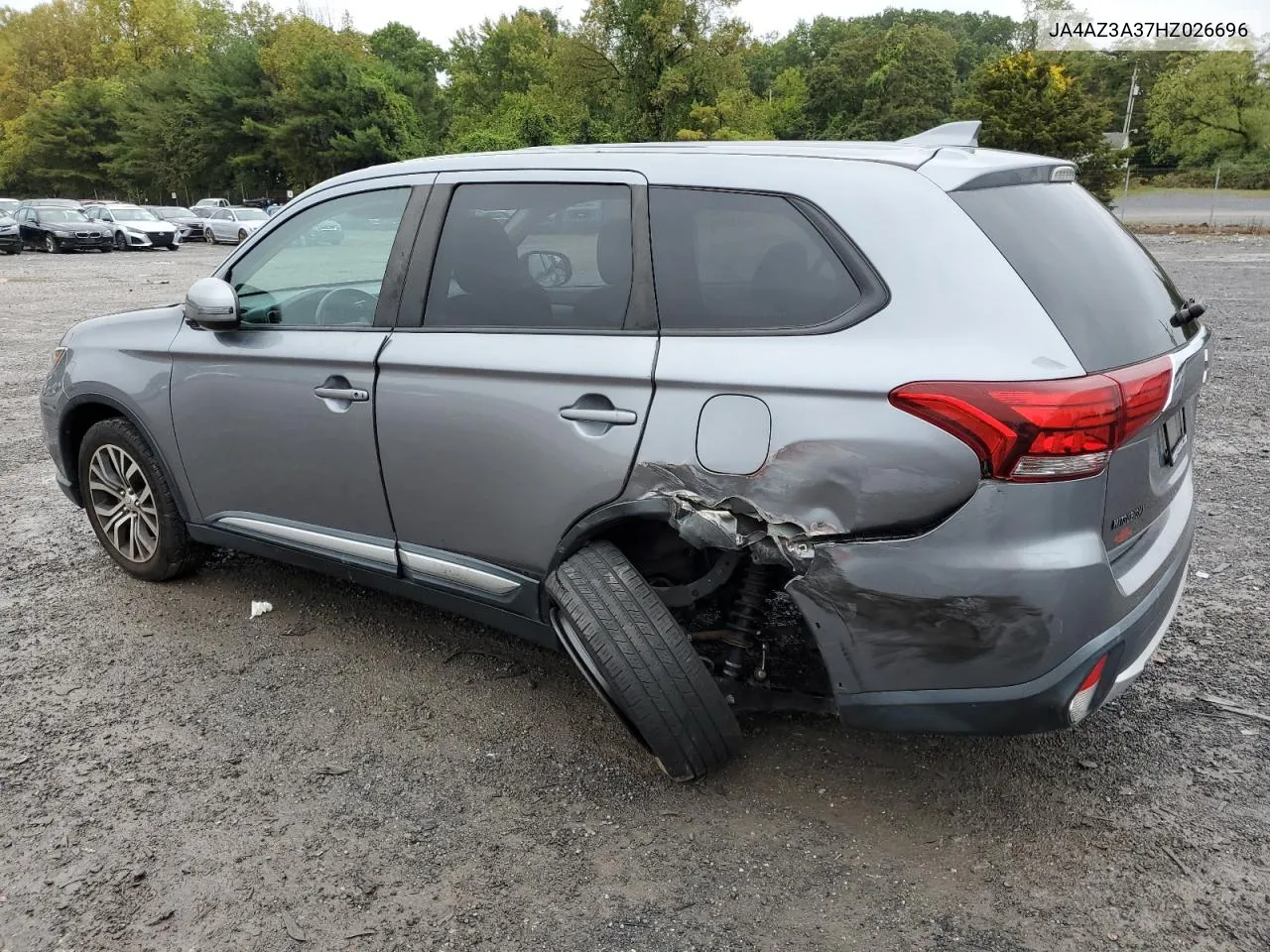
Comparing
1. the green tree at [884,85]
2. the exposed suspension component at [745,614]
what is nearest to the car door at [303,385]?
the exposed suspension component at [745,614]

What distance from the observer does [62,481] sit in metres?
4.64

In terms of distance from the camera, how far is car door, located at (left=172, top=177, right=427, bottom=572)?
3.43 meters

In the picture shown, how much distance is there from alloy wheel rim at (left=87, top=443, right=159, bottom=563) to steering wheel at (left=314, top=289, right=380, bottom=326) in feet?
4.06

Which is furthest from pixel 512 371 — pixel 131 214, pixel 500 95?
pixel 500 95

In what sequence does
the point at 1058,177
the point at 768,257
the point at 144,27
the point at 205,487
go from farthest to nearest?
1. the point at 144,27
2. the point at 205,487
3. the point at 1058,177
4. the point at 768,257

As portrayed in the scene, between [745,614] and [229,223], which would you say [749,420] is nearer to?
[745,614]

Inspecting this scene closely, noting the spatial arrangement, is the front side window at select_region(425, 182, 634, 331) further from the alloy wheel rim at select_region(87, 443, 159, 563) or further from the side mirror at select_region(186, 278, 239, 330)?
the alloy wheel rim at select_region(87, 443, 159, 563)

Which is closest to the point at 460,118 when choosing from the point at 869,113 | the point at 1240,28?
the point at 869,113

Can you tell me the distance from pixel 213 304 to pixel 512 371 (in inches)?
56.1

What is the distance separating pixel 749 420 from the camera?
8.45 ft

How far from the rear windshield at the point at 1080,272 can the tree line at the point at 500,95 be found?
130 ft

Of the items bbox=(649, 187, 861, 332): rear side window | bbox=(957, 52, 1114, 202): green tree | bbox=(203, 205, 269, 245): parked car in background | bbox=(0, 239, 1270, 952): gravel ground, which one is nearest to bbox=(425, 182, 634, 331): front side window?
bbox=(649, 187, 861, 332): rear side window

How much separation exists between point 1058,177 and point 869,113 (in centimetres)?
7182

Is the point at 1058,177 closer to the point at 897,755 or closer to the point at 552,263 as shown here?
the point at 552,263
